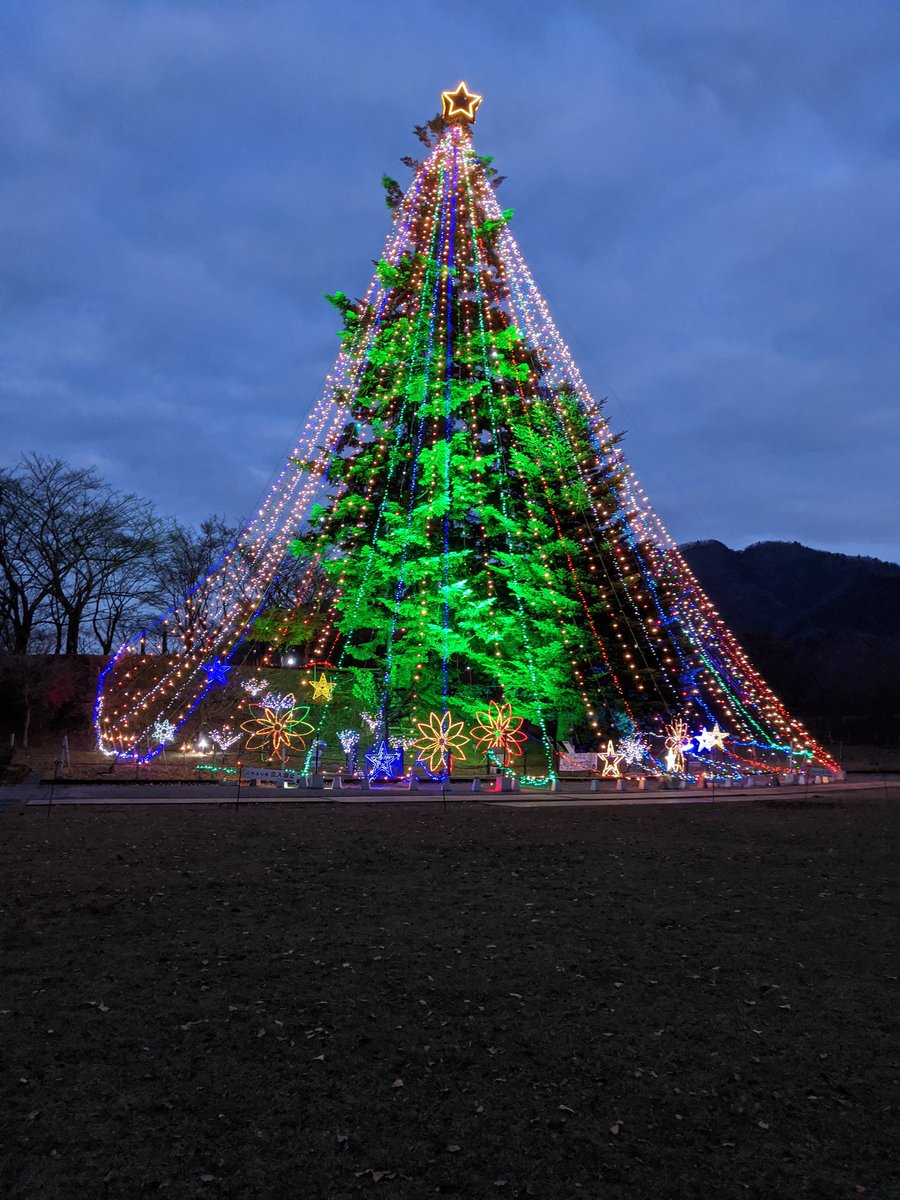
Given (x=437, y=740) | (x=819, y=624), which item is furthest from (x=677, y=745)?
(x=819, y=624)

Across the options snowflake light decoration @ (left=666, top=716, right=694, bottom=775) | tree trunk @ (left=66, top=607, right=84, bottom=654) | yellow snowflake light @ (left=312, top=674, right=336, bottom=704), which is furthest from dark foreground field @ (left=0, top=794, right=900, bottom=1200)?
tree trunk @ (left=66, top=607, right=84, bottom=654)

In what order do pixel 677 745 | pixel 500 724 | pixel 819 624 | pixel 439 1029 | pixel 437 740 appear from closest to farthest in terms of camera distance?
1. pixel 439 1029
2. pixel 437 740
3. pixel 500 724
4. pixel 677 745
5. pixel 819 624

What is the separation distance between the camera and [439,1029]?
203 inches

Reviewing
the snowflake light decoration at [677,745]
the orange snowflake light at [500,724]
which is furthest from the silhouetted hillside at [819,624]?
the orange snowflake light at [500,724]

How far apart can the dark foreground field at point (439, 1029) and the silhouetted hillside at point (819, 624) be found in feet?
140

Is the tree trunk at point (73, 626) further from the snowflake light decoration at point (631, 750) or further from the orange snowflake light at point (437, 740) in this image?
the snowflake light decoration at point (631, 750)

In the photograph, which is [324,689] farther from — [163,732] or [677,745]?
[677,745]

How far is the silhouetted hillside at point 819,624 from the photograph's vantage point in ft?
167

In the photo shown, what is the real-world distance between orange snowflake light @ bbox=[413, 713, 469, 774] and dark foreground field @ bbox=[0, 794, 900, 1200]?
33.9ft

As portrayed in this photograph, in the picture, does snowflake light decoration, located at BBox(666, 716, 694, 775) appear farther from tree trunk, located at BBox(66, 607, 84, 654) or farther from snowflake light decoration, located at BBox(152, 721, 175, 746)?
tree trunk, located at BBox(66, 607, 84, 654)

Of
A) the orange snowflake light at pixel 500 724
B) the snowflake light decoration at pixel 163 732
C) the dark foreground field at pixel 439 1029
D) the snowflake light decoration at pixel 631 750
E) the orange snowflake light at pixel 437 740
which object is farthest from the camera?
the snowflake light decoration at pixel 631 750

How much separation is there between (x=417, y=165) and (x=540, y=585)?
13246mm

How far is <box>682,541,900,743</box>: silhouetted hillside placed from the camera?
51.0 meters

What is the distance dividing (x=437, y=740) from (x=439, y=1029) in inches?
626
